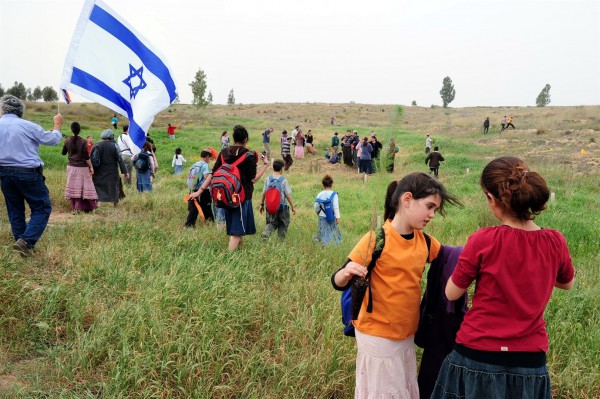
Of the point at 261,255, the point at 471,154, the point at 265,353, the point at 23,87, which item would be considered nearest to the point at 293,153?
the point at 471,154

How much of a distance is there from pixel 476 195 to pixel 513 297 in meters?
10.8

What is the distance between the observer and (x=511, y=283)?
199cm

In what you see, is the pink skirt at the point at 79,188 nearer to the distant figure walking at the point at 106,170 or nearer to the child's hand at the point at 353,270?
the distant figure walking at the point at 106,170

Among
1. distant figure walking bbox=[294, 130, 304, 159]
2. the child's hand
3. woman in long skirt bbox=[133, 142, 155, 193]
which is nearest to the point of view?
the child's hand

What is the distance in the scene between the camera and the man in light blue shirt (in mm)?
4680

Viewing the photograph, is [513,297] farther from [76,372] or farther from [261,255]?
[261,255]

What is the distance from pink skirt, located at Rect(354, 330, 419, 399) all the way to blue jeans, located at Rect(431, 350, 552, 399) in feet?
1.21

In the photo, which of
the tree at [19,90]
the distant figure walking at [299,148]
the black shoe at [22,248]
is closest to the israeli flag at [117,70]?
the black shoe at [22,248]

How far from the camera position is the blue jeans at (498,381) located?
2.01m

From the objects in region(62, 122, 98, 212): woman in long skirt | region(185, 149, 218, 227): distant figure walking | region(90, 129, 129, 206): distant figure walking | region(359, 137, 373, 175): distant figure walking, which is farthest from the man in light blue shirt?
region(359, 137, 373, 175): distant figure walking

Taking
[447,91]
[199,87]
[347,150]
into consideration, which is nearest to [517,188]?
[347,150]

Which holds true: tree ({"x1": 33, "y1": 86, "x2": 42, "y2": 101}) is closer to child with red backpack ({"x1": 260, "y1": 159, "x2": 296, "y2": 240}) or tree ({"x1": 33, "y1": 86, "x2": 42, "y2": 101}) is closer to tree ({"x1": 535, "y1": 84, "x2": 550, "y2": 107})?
child with red backpack ({"x1": 260, "y1": 159, "x2": 296, "y2": 240})

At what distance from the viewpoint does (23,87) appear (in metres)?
57.0

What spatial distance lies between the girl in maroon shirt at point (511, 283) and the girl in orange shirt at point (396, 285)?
0.32 metres
